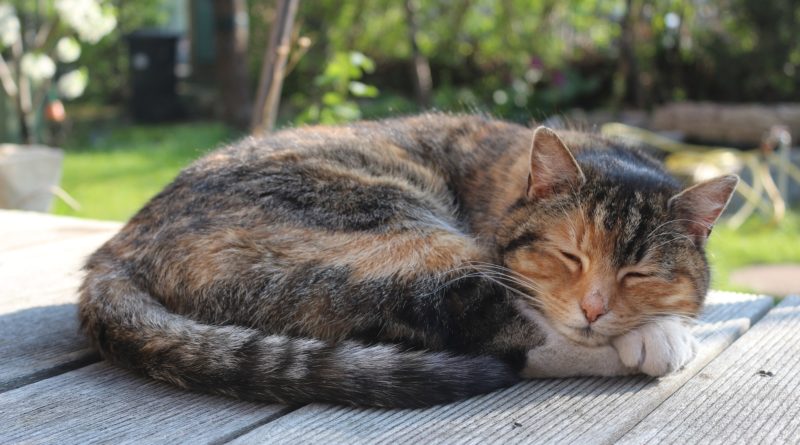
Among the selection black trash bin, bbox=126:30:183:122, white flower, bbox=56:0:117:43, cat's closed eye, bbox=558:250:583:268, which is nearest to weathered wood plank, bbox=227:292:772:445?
cat's closed eye, bbox=558:250:583:268

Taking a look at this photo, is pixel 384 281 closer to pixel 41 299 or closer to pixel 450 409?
pixel 450 409

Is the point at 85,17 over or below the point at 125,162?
over

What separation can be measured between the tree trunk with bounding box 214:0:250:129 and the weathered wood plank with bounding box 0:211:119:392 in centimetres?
731

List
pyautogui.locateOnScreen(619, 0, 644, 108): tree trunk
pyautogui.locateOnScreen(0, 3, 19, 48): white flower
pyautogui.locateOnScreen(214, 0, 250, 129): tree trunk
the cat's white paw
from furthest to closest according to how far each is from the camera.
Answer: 1. pyautogui.locateOnScreen(214, 0, 250, 129): tree trunk
2. pyautogui.locateOnScreen(619, 0, 644, 108): tree trunk
3. pyautogui.locateOnScreen(0, 3, 19, 48): white flower
4. the cat's white paw

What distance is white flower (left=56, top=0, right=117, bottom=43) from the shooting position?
6.80 metres

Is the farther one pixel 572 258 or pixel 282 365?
pixel 572 258

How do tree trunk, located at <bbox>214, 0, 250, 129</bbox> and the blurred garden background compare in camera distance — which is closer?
the blurred garden background

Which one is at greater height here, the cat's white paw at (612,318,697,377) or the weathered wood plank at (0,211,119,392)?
the cat's white paw at (612,318,697,377)

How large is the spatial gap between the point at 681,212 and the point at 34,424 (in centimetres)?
185

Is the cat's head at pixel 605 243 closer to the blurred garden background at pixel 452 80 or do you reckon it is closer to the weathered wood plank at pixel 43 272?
the weathered wood plank at pixel 43 272

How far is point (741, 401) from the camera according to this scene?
6.75 feet

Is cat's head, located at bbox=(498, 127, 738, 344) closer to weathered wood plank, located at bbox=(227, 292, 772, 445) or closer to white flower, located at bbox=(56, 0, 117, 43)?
weathered wood plank, located at bbox=(227, 292, 772, 445)

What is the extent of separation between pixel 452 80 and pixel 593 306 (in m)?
10.6

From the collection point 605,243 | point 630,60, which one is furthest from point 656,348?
point 630,60
